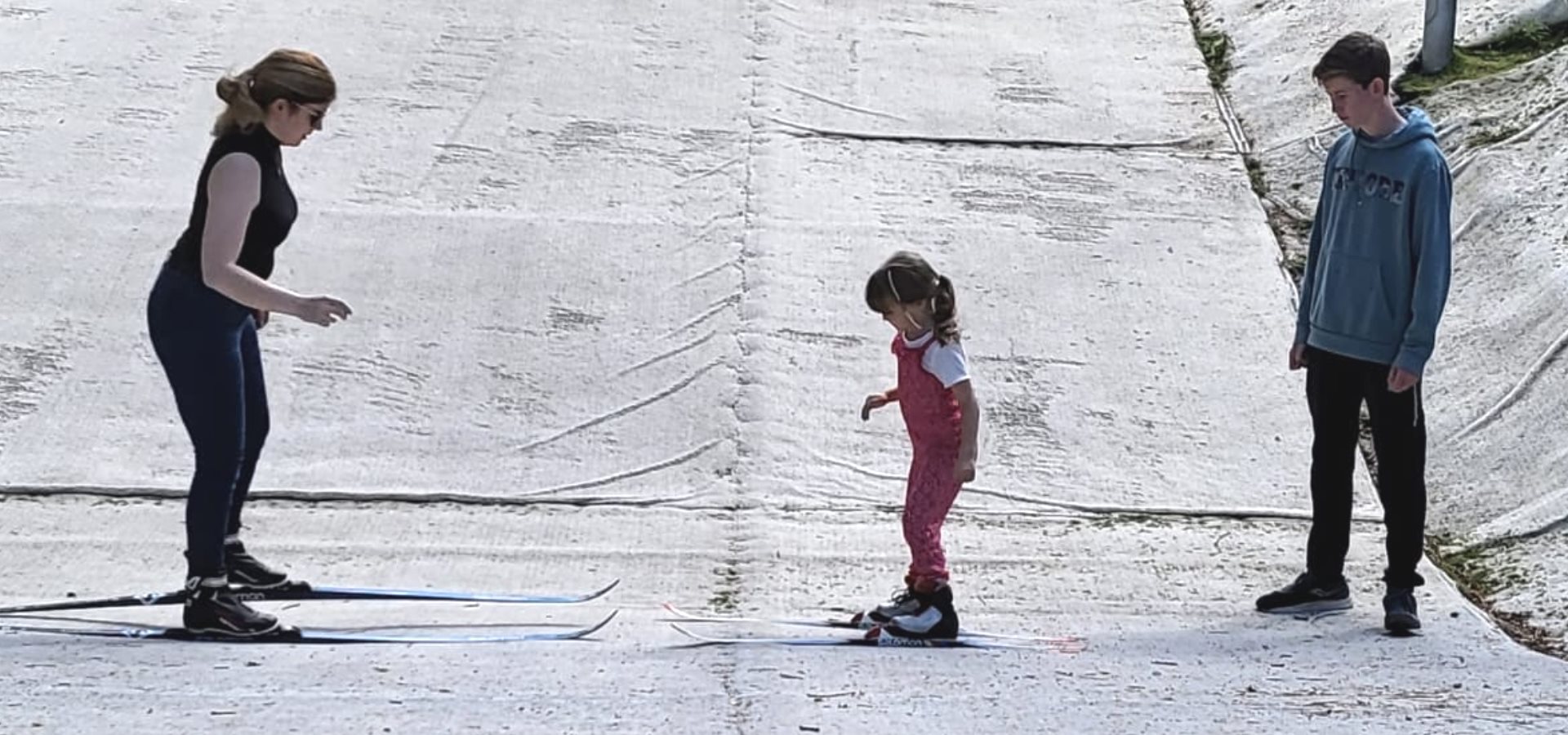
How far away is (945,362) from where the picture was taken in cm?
517

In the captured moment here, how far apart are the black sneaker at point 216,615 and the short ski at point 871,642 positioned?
1122mm

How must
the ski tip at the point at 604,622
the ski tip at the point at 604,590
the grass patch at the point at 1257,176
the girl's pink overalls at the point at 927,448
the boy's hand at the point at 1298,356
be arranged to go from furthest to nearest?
the grass patch at the point at 1257,176, the ski tip at the point at 604,590, the boy's hand at the point at 1298,356, the ski tip at the point at 604,622, the girl's pink overalls at the point at 927,448

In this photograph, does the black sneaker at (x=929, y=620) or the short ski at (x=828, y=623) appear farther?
the short ski at (x=828, y=623)

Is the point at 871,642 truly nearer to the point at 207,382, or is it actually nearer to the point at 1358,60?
the point at 207,382

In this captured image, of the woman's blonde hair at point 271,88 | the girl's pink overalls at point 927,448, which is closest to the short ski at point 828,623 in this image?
the girl's pink overalls at point 927,448

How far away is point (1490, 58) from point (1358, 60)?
529 centimetres

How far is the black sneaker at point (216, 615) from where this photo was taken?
5.40m

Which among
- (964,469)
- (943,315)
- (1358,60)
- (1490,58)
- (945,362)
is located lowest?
(964,469)

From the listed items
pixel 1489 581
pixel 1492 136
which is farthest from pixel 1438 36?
pixel 1489 581

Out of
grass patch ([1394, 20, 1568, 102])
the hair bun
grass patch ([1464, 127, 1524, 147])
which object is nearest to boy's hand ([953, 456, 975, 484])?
the hair bun

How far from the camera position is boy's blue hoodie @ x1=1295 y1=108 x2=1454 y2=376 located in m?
5.40

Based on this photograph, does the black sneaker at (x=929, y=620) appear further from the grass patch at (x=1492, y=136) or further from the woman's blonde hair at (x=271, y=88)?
the grass patch at (x=1492, y=136)

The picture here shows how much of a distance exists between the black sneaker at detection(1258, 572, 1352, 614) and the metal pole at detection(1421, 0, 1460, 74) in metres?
4.78

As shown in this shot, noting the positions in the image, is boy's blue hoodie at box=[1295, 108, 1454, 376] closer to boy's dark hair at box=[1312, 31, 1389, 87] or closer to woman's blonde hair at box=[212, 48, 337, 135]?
boy's dark hair at box=[1312, 31, 1389, 87]
